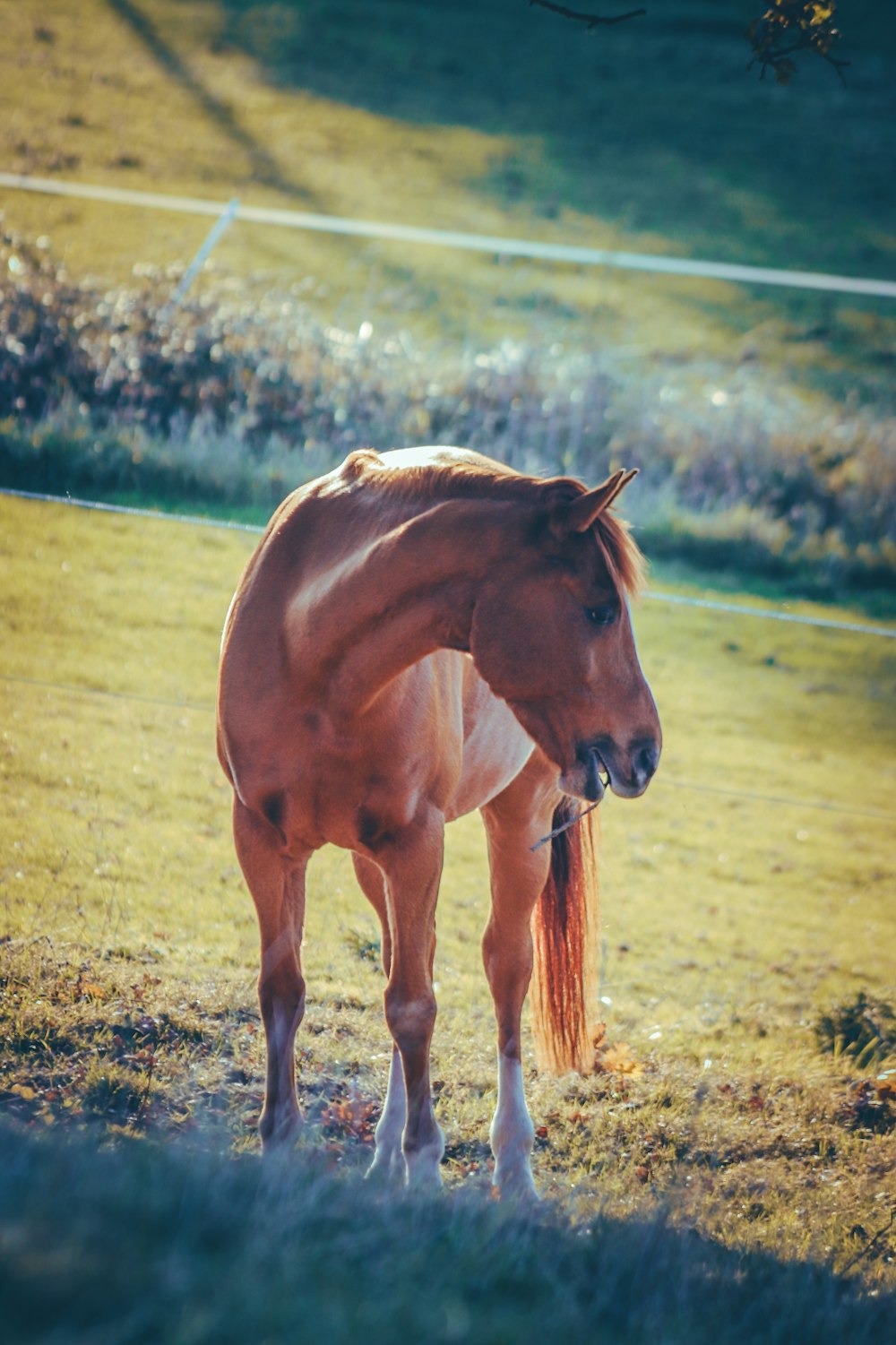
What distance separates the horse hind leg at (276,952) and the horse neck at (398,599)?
52 centimetres

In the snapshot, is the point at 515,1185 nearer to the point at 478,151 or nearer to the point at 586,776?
the point at 586,776

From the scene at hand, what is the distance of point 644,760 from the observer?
2.76m

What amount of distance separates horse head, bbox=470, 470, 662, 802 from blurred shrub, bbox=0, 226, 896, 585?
484 cm

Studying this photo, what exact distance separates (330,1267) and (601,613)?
1463 millimetres

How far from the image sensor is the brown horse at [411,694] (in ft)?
9.02


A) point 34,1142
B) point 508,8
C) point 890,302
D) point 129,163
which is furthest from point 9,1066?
point 508,8

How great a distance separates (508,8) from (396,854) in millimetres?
20467

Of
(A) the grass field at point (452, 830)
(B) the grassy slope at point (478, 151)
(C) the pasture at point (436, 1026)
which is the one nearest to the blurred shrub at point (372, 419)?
(A) the grass field at point (452, 830)

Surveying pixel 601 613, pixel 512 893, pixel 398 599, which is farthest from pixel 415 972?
pixel 601 613

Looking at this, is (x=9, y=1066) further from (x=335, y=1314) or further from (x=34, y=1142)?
(x=335, y=1314)

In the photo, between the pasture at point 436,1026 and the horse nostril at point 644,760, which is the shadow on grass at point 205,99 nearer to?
the pasture at point 436,1026

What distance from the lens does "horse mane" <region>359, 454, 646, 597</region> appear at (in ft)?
9.14

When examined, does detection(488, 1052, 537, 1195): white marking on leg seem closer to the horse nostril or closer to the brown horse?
the brown horse

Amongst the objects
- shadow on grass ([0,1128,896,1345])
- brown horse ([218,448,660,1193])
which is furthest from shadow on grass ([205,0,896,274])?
shadow on grass ([0,1128,896,1345])
